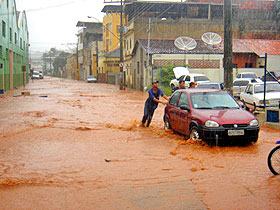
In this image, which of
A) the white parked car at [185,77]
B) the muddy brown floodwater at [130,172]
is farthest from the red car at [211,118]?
the white parked car at [185,77]

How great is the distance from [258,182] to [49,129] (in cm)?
808

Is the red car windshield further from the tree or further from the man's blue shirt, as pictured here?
the tree

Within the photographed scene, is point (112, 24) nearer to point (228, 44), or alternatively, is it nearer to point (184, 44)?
point (184, 44)

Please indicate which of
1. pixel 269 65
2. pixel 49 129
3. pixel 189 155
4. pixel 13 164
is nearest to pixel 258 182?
pixel 189 155

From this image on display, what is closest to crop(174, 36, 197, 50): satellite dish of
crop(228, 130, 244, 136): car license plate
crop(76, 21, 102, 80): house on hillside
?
crop(228, 130, 244, 136): car license plate

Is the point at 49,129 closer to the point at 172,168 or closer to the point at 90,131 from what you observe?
the point at 90,131

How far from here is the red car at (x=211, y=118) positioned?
8.55m

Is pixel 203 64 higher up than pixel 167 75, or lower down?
higher up

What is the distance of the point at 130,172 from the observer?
7.01 m

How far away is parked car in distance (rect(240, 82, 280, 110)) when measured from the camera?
49.6 feet

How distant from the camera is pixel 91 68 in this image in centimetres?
7800

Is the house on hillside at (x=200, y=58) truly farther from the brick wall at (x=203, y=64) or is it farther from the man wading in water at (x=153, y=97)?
the man wading in water at (x=153, y=97)

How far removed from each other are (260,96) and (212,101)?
6873 mm

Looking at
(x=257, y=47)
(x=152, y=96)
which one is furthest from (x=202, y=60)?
(x=152, y=96)
